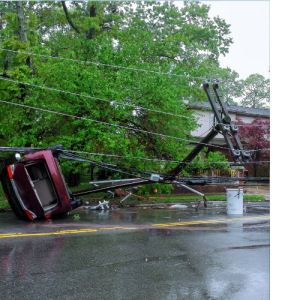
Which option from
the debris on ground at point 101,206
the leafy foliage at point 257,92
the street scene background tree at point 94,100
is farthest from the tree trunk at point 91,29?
the leafy foliage at point 257,92

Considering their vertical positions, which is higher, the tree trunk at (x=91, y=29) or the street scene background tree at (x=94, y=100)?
the tree trunk at (x=91, y=29)

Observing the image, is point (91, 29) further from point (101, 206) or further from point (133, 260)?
point (133, 260)

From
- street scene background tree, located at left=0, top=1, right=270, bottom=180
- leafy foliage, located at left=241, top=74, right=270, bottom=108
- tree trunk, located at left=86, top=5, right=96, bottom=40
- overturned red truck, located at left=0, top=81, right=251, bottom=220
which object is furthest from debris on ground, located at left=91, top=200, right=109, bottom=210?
leafy foliage, located at left=241, top=74, right=270, bottom=108

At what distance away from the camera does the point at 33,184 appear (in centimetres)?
1218

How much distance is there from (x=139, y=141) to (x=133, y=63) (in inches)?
159

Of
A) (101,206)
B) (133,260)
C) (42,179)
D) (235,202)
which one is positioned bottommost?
(101,206)

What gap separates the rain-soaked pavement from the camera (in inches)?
211

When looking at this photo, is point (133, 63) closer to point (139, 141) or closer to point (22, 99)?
point (139, 141)

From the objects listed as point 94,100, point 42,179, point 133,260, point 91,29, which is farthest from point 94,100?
point 133,260

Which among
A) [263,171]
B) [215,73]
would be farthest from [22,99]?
[263,171]

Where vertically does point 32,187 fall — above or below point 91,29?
below

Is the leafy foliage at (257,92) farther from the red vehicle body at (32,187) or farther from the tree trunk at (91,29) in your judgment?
the red vehicle body at (32,187)

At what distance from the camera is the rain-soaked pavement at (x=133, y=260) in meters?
5.36

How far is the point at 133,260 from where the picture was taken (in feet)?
23.3
